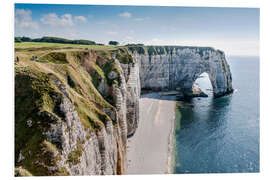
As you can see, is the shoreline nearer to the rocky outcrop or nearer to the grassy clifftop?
the grassy clifftop

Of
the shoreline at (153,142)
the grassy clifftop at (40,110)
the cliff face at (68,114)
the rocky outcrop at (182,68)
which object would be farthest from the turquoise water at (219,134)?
the grassy clifftop at (40,110)

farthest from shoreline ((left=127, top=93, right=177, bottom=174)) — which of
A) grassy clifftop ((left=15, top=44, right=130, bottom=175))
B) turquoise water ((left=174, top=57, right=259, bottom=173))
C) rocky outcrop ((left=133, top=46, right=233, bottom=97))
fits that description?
rocky outcrop ((left=133, top=46, right=233, bottom=97))

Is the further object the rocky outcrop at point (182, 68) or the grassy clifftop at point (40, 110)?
the rocky outcrop at point (182, 68)

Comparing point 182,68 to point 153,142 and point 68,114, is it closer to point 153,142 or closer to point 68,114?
point 153,142

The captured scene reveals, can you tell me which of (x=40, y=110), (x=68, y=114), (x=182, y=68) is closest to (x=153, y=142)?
(x=68, y=114)

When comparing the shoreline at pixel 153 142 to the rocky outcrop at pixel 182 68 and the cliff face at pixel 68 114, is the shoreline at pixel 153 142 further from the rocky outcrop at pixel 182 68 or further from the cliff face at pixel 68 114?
the rocky outcrop at pixel 182 68

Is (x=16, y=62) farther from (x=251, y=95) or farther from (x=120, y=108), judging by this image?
(x=251, y=95)
